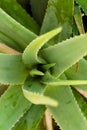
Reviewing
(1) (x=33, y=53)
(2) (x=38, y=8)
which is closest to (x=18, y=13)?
(2) (x=38, y=8)

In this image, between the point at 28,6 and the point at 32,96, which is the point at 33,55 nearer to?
the point at 32,96

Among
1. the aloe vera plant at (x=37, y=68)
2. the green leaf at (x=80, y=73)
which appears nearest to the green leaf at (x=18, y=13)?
the aloe vera plant at (x=37, y=68)

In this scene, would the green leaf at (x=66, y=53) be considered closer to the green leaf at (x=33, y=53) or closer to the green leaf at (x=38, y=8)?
the green leaf at (x=33, y=53)

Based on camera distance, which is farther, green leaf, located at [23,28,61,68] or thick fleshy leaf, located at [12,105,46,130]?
thick fleshy leaf, located at [12,105,46,130]

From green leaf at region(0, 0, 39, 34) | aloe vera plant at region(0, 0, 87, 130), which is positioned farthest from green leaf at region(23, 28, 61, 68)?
green leaf at region(0, 0, 39, 34)

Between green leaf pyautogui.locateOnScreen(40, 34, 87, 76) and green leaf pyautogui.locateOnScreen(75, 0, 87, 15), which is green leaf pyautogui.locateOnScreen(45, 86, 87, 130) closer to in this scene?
green leaf pyautogui.locateOnScreen(40, 34, 87, 76)

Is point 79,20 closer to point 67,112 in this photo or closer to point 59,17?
point 59,17
